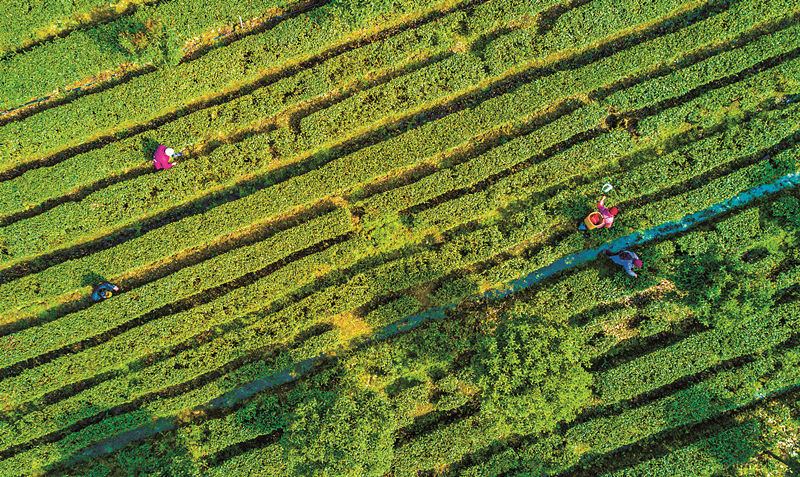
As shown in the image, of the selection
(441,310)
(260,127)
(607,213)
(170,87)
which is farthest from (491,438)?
(170,87)

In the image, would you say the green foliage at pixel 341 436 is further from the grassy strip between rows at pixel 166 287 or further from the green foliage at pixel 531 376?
the grassy strip between rows at pixel 166 287

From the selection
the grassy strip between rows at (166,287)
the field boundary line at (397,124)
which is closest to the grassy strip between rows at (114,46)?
the field boundary line at (397,124)

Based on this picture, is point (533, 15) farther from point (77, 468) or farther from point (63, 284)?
point (77, 468)

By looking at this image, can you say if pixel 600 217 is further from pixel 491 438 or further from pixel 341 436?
pixel 341 436

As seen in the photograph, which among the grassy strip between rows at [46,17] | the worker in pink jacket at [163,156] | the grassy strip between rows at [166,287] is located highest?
the grassy strip between rows at [46,17]

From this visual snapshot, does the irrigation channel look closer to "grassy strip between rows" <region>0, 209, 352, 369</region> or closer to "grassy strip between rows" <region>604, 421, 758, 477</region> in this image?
"grassy strip between rows" <region>0, 209, 352, 369</region>

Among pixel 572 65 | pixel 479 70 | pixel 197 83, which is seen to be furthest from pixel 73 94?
pixel 572 65
